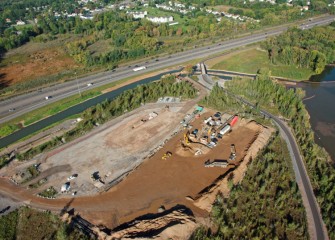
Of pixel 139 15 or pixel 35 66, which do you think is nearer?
pixel 35 66

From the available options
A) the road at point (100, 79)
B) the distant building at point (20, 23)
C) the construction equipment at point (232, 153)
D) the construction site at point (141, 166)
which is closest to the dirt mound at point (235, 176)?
the construction site at point (141, 166)

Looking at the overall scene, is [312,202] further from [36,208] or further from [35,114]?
[35,114]

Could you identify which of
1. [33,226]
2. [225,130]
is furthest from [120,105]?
[33,226]

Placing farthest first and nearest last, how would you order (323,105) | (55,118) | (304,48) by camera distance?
1. (304,48)
2. (55,118)
3. (323,105)

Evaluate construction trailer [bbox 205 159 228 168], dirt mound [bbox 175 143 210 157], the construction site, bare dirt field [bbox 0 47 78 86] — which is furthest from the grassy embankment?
bare dirt field [bbox 0 47 78 86]

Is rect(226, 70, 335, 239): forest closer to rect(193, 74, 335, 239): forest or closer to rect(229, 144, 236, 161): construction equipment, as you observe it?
rect(193, 74, 335, 239): forest

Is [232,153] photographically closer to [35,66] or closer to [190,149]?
[190,149]
